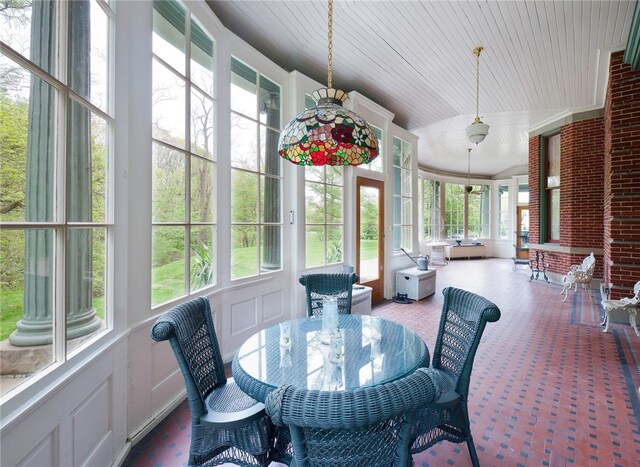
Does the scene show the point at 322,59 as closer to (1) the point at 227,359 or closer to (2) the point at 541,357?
(1) the point at 227,359

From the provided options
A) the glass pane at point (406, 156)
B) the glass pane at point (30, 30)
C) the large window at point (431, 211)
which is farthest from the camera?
the large window at point (431, 211)

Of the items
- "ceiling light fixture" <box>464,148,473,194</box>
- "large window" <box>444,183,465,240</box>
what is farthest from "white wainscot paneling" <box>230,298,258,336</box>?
"large window" <box>444,183,465,240</box>

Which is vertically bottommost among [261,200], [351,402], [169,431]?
[169,431]

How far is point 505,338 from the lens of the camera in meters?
3.48

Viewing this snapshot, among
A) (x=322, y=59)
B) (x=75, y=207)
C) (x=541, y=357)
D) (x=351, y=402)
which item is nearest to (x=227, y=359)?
(x=75, y=207)

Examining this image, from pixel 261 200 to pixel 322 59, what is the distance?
6.15 feet

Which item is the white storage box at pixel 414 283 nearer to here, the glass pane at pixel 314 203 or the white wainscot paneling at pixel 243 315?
the glass pane at pixel 314 203

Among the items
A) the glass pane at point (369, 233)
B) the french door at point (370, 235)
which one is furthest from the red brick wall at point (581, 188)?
the glass pane at point (369, 233)

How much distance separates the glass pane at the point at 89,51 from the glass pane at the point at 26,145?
9.3 inches

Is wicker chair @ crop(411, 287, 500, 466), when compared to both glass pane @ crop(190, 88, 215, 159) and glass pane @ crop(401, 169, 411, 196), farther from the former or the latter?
glass pane @ crop(401, 169, 411, 196)

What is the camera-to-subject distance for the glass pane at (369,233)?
181 inches

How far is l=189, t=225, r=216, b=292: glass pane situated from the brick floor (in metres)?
0.95

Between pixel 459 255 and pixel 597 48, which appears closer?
pixel 597 48

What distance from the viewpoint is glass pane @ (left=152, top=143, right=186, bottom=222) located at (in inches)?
81.3
